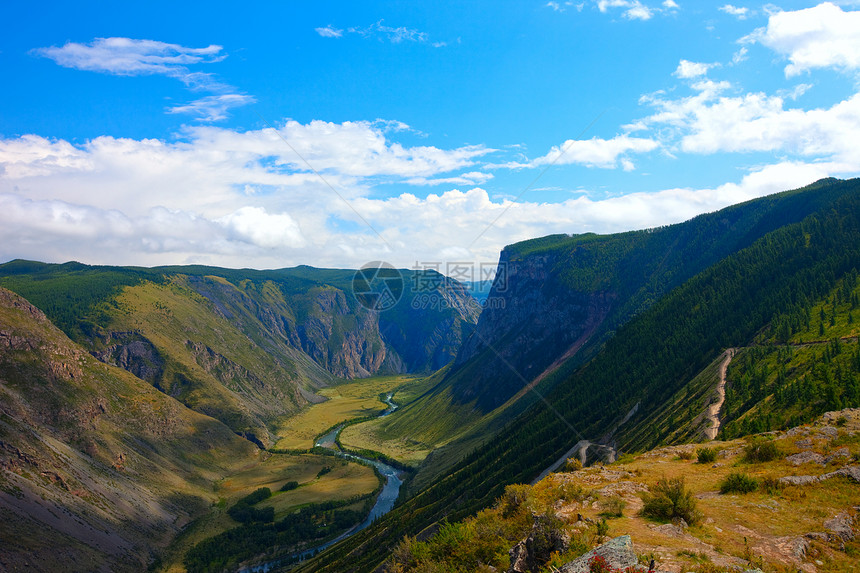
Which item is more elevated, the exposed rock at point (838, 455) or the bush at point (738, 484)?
the exposed rock at point (838, 455)

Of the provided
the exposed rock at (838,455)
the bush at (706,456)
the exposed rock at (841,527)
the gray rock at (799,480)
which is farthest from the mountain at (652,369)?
the exposed rock at (841,527)

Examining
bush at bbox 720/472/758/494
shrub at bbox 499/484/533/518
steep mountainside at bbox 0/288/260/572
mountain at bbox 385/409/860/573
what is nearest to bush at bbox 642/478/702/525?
mountain at bbox 385/409/860/573

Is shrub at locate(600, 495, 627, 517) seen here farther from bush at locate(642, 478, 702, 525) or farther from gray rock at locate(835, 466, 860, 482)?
gray rock at locate(835, 466, 860, 482)

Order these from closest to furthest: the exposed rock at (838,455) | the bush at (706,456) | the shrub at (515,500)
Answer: the exposed rock at (838,455) < the shrub at (515,500) < the bush at (706,456)

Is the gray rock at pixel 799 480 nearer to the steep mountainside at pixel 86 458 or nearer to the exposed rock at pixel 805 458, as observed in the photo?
the exposed rock at pixel 805 458

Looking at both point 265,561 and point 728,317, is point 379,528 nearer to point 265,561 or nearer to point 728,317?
point 265,561

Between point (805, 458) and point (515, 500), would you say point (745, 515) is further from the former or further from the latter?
point (515, 500)

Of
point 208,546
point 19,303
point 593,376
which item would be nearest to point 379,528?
point 208,546
